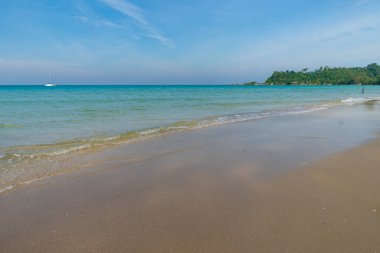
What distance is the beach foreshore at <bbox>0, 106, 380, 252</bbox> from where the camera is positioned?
3469 mm

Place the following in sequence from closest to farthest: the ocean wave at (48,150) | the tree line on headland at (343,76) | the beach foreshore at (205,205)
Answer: the beach foreshore at (205,205) < the ocean wave at (48,150) < the tree line on headland at (343,76)

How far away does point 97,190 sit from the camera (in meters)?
5.32

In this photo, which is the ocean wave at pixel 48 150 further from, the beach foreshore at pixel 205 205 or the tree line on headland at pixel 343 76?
the tree line on headland at pixel 343 76

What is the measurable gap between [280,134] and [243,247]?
836 cm

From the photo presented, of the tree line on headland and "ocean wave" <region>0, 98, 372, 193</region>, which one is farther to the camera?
the tree line on headland

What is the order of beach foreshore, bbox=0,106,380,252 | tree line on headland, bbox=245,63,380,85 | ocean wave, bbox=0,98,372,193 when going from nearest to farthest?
beach foreshore, bbox=0,106,380,252, ocean wave, bbox=0,98,372,193, tree line on headland, bbox=245,63,380,85

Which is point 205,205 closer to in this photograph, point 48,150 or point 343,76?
point 48,150

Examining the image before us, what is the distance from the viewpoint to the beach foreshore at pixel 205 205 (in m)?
3.47

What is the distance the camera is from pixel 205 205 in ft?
14.7

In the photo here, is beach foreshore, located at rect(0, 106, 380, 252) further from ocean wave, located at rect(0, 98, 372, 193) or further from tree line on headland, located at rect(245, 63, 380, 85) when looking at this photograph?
tree line on headland, located at rect(245, 63, 380, 85)

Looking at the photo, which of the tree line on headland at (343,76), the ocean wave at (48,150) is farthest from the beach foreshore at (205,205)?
the tree line on headland at (343,76)

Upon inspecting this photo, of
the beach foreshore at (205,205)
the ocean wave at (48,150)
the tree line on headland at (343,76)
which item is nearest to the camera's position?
the beach foreshore at (205,205)

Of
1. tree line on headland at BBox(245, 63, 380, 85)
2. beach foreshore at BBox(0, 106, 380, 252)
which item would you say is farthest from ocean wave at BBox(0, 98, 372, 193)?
tree line on headland at BBox(245, 63, 380, 85)

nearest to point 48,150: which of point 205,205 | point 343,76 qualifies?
point 205,205
